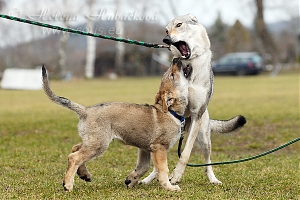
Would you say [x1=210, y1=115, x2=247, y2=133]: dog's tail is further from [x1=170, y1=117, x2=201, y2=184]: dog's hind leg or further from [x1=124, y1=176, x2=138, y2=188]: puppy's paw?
[x1=124, y1=176, x2=138, y2=188]: puppy's paw

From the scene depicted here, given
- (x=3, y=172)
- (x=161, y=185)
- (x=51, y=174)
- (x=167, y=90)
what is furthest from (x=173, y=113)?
(x=3, y=172)

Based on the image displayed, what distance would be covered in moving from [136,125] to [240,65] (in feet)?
122

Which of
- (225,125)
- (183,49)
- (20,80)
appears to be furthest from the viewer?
(20,80)

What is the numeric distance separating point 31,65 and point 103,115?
40294 millimetres

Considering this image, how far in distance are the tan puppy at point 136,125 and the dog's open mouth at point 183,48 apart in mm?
179

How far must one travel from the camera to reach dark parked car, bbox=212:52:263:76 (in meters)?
41.7

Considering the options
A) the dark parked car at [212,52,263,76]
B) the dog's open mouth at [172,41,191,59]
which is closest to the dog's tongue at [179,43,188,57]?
the dog's open mouth at [172,41,191,59]

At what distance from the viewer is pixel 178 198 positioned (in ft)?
17.4

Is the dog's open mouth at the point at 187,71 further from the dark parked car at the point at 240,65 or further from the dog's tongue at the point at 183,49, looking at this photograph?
the dark parked car at the point at 240,65

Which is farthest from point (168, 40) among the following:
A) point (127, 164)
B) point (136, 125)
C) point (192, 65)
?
point (127, 164)

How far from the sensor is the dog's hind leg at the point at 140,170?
618cm

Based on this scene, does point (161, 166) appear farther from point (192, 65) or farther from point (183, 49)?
point (183, 49)

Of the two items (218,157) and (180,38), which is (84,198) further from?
(218,157)

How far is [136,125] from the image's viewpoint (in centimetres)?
586
